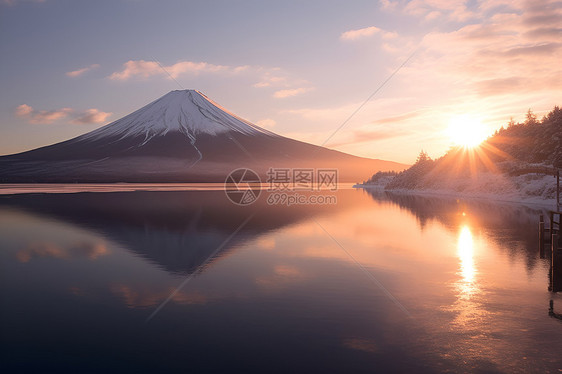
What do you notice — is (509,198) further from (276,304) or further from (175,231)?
(276,304)

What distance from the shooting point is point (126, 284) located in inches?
525

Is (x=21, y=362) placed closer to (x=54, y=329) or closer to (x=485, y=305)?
(x=54, y=329)

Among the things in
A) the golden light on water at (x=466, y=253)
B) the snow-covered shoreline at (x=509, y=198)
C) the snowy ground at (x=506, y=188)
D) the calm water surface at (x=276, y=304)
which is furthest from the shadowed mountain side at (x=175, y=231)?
the snowy ground at (x=506, y=188)

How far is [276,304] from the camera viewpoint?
11.2m

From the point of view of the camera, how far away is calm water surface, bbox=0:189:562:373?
794 centimetres

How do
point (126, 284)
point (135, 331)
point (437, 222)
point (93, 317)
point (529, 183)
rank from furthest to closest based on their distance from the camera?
point (529, 183)
point (437, 222)
point (126, 284)
point (93, 317)
point (135, 331)

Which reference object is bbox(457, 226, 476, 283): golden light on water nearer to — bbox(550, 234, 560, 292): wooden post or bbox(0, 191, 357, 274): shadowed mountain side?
bbox(550, 234, 560, 292): wooden post

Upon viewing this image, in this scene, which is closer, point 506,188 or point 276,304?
point 276,304

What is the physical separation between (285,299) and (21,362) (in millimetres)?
6021

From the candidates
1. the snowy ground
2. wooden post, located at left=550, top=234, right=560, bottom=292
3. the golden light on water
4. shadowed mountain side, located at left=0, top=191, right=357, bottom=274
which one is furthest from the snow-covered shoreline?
wooden post, located at left=550, top=234, right=560, bottom=292

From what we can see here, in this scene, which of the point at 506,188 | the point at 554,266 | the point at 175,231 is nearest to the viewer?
the point at 554,266

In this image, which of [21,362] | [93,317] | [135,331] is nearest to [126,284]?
[93,317]

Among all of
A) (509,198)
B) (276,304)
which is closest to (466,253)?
(276,304)

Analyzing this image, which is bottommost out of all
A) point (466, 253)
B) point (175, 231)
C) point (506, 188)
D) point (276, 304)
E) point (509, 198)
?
point (276, 304)
